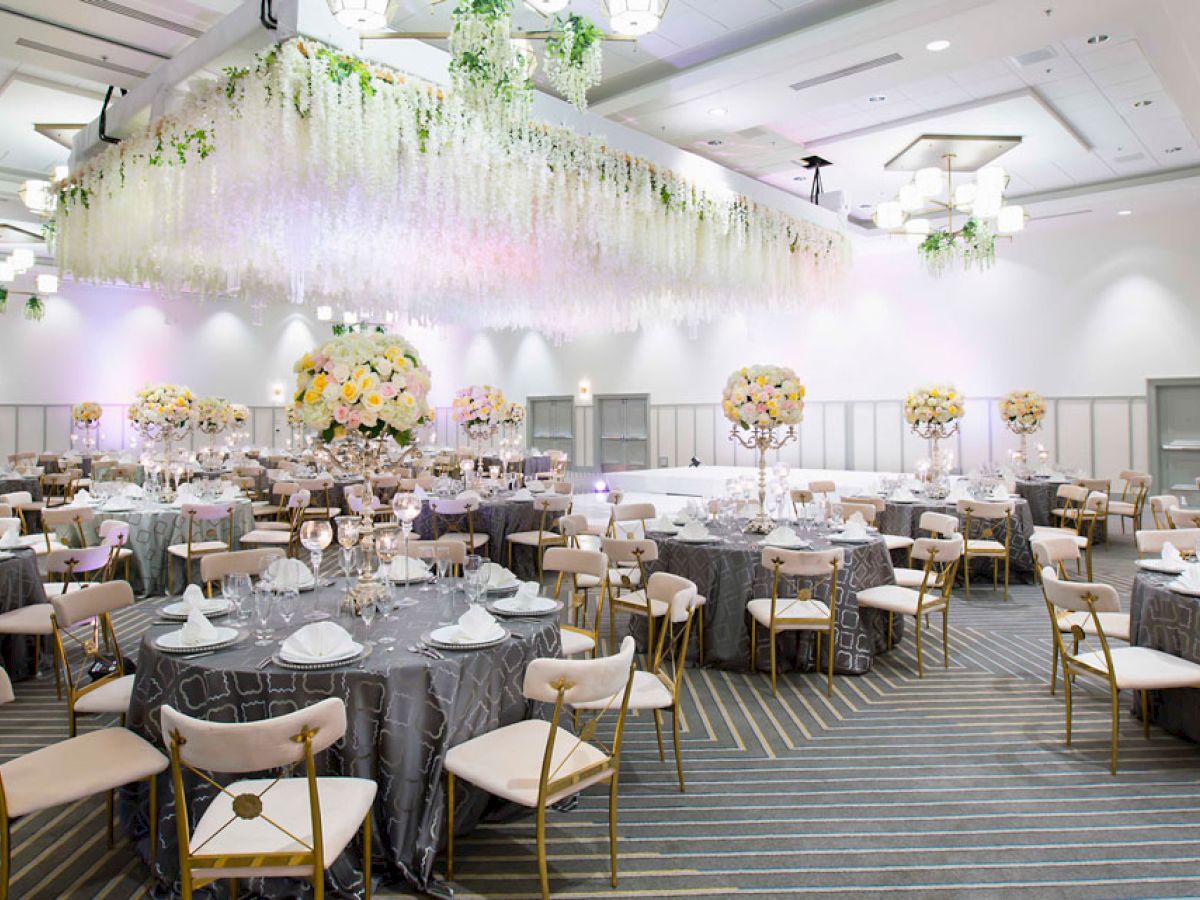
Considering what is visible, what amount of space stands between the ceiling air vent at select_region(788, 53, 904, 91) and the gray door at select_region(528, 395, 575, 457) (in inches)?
440

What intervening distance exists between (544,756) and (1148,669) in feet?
9.22

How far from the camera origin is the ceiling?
5.48m

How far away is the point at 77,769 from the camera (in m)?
2.45

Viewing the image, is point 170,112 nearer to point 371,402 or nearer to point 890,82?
point 371,402

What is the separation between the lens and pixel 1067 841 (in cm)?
287

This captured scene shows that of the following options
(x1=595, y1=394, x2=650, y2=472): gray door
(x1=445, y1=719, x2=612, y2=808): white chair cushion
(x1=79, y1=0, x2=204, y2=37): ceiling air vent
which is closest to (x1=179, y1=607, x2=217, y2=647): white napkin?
(x1=445, y1=719, x2=612, y2=808): white chair cushion

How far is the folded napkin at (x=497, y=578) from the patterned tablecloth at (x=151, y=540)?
15.5 ft

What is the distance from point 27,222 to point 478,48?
9982 millimetres

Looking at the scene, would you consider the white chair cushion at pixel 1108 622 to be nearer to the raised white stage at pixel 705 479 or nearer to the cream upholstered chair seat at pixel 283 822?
the cream upholstered chair seat at pixel 283 822

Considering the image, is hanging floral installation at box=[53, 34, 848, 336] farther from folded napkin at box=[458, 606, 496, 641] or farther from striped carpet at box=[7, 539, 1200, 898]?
striped carpet at box=[7, 539, 1200, 898]

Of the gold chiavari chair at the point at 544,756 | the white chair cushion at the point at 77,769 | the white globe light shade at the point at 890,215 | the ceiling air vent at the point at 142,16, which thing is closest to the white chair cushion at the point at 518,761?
the gold chiavari chair at the point at 544,756

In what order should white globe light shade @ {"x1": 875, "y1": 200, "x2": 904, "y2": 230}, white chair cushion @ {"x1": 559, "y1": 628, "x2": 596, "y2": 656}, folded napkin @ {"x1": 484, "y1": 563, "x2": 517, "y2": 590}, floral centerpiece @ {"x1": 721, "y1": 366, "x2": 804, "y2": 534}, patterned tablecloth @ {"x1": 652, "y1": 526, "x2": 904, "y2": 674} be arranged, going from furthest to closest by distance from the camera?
white globe light shade @ {"x1": 875, "y1": 200, "x2": 904, "y2": 230} < floral centerpiece @ {"x1": 721, "y1": 366, "x2": 804, "y2": 534} < patterned tablecloth @ {"x1": 652, "y1": 526, "x2": 904, "y2": 674} < white chair cushion @ {"x1": 559, "y1": 628, "x2": 596, "y2": 656} < folded napkin @ {"x1": 484, "y1": 563, "x2": 517, "y2": 590}

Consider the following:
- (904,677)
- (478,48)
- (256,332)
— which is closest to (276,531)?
(478,48)

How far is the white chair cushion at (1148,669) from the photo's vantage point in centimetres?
330
